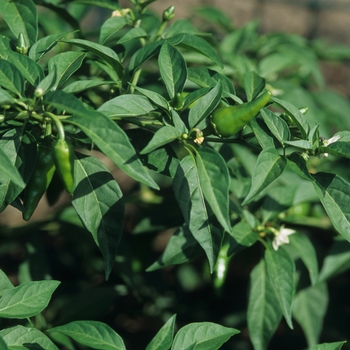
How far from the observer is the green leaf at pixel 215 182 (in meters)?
0.93

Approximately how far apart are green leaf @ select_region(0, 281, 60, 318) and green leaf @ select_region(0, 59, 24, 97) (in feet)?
1.22

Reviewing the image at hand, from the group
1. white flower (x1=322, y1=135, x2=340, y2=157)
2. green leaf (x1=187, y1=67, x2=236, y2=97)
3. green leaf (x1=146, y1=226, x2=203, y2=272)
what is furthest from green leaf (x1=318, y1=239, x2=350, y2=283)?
green leaf (x1=187, y1=67, x2=236, y2=97)

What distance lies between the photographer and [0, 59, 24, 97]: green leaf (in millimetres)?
1005

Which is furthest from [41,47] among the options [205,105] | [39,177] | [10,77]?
[205,105]

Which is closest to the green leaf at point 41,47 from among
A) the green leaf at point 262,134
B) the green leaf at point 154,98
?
the green leaf at point 154,98

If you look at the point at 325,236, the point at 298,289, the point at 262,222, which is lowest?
the point at 325,236

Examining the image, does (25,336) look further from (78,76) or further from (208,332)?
(78,76)

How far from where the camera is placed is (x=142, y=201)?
6.70ft

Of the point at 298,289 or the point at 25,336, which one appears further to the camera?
the point at 298,289

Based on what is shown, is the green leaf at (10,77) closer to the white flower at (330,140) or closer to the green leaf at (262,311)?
the white flower at (330,140)

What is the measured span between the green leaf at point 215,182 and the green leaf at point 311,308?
984 millimetres

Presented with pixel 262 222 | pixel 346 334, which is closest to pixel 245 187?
pixel 262 222

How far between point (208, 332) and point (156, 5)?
3.99 metres

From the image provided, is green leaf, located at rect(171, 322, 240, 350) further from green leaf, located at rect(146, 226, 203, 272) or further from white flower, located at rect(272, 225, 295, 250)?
white flower, located at rect(272, 225, 295, 250)
